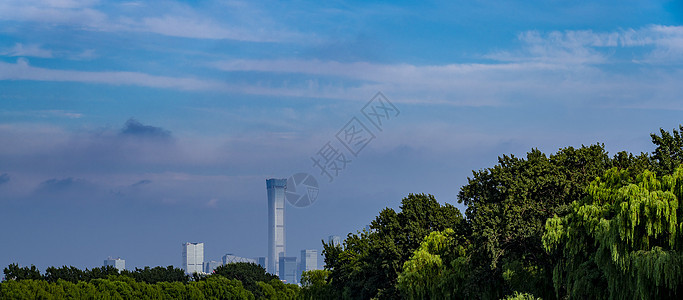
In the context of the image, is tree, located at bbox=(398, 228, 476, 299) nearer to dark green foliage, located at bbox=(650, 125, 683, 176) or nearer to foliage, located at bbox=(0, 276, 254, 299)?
dark green foliage, located at bbox=(650, 125, 683, 176)

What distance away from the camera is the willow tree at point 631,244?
96.2 feet

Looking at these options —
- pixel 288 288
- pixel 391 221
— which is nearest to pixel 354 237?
pixel 391 221

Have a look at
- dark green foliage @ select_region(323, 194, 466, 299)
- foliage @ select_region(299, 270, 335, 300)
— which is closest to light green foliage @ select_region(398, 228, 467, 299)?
dark green foliage @ select_region(323, 194, 466, 299)

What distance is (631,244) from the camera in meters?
30.5

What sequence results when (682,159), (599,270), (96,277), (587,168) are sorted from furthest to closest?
(96,277)
(587,168)
(682,159)
(599,270)

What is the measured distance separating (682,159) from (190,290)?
75.6 metres

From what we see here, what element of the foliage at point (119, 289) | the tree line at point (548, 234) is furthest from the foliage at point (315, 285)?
the tree line at point (548, 234)

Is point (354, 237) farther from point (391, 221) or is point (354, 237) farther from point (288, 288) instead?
point (288, 288)

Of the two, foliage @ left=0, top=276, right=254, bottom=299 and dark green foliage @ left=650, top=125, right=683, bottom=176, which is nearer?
dark green foliage @ left=650, top=125, right=683, bottom=176

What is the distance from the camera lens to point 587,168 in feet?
137

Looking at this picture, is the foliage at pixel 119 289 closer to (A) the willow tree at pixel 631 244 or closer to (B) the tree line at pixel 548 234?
(B) the tree line at pixel 548 234

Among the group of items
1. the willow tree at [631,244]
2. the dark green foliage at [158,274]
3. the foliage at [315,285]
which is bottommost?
the willow tree at [631,244]

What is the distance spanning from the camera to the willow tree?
96.2 feet

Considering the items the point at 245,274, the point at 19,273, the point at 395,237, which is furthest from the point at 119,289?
the point at 395,237
